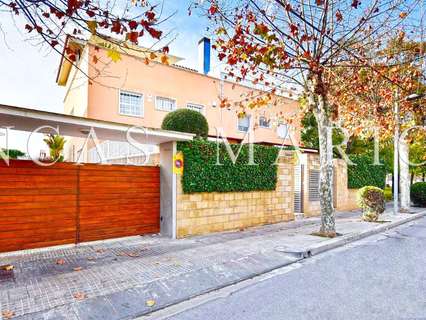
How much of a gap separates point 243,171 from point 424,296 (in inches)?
232

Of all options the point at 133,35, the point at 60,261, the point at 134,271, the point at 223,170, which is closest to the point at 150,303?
the point at 134,271

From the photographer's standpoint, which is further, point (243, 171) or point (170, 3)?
point (243, 171)

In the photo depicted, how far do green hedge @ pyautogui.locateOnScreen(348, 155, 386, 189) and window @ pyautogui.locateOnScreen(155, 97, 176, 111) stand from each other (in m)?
10.1

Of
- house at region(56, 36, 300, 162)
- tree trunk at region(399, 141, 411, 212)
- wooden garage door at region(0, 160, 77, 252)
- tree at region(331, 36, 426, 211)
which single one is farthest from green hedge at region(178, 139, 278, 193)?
tree trunk at region(399, 141, 411, 212)

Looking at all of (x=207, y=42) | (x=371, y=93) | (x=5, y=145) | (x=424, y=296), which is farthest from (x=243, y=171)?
(x=207, y=42)

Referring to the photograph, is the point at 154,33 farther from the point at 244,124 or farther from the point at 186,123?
the point at 244,124

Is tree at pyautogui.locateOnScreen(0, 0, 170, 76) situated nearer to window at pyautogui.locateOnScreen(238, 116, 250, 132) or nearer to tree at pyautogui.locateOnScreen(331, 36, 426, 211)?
tree at pyautogui.locateOnScreen(331, 36, 426, 211)

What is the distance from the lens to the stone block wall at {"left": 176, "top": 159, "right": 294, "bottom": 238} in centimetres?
814

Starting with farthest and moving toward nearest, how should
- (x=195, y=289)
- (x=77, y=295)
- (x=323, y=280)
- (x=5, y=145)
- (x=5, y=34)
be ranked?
(x=5, y=145), (x=323, y=280), (x=195, y=289), (x=77, y=295), (x=5, y=34)

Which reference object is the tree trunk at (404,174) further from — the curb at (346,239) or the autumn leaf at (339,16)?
the autumn leaf at (339,16)

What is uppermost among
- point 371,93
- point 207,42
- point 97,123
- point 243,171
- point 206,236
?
point 207,42

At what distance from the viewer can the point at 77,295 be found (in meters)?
4.23

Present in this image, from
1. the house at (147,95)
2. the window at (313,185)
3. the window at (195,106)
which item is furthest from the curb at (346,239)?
the window at (195,106)

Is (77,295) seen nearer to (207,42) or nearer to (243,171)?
(243,171)
